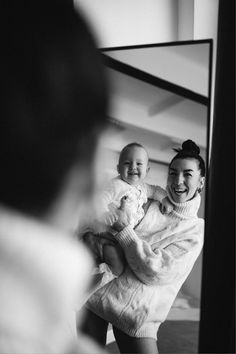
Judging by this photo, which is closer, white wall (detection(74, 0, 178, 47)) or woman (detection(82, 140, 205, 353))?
woman (detection(82, 140, 205, 353))

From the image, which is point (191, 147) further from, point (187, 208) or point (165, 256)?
point (165, 256)

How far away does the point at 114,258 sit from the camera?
1302mm

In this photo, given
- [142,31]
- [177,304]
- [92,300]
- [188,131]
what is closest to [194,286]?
[177,304]

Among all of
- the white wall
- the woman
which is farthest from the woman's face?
the white wall

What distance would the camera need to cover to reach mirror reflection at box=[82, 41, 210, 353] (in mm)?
1269

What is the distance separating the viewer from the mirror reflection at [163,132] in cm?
127

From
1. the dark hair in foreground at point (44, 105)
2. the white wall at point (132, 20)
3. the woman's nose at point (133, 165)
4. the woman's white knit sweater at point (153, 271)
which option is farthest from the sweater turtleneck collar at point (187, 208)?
the white wall at point (132, 20)

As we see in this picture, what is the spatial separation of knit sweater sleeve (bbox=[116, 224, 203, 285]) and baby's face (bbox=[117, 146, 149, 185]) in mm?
186

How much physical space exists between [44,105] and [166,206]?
473 mm

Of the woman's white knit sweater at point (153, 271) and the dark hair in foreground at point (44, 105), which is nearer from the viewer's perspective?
the woman's white knit sweater at point (153, 271)

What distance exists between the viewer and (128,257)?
1.29 meters

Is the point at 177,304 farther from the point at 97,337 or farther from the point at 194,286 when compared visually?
the point at 97,337

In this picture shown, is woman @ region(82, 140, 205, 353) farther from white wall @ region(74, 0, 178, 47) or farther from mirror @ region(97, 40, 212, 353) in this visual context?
white wall @ region(74, 0, 178, 47)

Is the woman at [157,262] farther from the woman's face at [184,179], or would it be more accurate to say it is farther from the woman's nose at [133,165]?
the woman's nose at [133,165]
